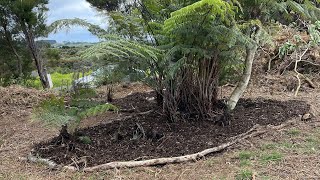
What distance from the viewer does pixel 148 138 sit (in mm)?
3322

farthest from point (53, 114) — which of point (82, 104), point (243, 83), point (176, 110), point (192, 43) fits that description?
point (243, 83)

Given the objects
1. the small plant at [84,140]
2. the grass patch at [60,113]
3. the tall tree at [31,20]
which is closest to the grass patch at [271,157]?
the grass patch at [60,113]

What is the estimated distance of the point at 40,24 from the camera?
7.38m

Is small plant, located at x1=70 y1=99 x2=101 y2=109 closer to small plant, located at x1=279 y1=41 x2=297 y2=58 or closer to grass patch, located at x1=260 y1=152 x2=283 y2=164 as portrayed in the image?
grass patch, located at x1=260 y1=152 x2=283 y2=164

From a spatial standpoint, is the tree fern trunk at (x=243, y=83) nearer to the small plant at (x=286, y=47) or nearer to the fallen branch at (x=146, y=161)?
the fallen branch at (x=146, y=161)

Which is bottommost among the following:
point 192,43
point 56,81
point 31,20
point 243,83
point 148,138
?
point 56,81

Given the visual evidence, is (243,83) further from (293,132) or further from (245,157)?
(245,157)

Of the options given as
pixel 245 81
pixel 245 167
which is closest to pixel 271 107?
pixel 245 81

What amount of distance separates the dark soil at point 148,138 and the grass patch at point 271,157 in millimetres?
425

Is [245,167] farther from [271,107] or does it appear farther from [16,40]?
[16,40]

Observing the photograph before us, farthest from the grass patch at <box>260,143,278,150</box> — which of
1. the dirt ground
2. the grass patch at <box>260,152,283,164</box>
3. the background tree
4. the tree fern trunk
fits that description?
the tree fern trunk

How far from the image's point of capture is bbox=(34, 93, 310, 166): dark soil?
3020 mm

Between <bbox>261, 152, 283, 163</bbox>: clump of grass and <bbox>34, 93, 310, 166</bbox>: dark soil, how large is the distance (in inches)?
16.8

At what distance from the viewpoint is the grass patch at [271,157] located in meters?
2.82
